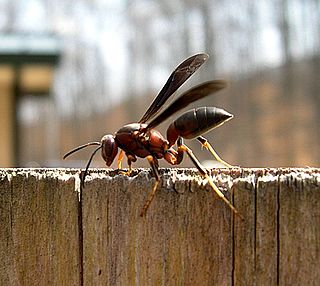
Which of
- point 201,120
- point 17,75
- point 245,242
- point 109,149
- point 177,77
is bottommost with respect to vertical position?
point 245,242

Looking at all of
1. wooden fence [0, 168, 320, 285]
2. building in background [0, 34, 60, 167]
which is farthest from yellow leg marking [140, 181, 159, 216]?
building in background [0, 34, 60, 167]

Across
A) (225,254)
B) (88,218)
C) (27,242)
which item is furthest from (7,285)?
(225,254)

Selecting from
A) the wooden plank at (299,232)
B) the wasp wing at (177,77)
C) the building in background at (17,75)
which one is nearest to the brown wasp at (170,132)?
the wasp wing at (177,77)

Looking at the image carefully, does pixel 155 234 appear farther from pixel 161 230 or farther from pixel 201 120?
pixel 201 120

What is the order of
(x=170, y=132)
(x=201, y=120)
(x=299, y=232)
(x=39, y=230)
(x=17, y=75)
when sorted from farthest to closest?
(x=17, y=75) < (x=170, y=132) < (x=201, y=120) < (x=39, y=230) < (x=299, y=232)

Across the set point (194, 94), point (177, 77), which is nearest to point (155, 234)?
point (194, 94)

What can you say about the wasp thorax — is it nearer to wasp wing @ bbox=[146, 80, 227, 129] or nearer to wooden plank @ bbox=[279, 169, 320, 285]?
wasp wing @ bbox=[146, 80, 227, 129]
